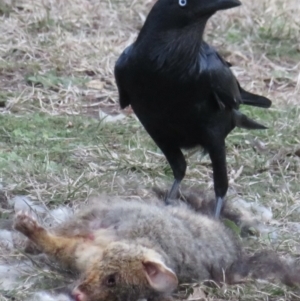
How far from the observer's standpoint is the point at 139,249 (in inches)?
131

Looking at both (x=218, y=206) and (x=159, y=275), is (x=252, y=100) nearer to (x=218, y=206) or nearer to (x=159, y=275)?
(x=218, y=206)

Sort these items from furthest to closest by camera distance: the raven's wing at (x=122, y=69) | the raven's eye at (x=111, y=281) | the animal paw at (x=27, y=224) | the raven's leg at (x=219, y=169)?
1. the raven's leg at (x=219, y=169)
2. the raven's wing at (x=122, y=69)
3. the animal paw at (x=27, y=224)
4. the raven's eye at (x=111, y=281)

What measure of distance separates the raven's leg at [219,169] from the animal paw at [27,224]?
3.89ft

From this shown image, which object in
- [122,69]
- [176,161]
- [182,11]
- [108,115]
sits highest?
[182,11]

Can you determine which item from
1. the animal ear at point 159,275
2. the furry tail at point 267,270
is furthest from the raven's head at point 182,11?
the animal ear at point 159,275

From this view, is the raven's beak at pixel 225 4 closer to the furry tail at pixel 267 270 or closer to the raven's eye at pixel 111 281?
the furry tail at pixel 267 270

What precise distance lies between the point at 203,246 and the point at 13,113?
265 cm

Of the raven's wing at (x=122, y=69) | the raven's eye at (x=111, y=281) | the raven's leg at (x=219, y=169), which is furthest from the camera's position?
the raven's leg at (x=219, y=169)

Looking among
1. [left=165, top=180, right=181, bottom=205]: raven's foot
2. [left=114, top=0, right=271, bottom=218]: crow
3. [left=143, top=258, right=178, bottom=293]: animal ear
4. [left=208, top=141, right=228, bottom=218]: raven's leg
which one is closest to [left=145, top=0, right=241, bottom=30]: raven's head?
[left=114, top=0, right=271, bottom=218]: crow

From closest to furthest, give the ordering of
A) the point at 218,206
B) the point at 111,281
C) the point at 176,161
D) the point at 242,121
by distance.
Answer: the point at 111,281 → the point at 218,206 → the point at 176,161 → the point at 242,121

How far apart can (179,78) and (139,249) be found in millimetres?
1085

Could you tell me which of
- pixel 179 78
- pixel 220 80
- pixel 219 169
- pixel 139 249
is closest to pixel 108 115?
pixel 219 169

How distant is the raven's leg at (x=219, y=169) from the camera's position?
442cm

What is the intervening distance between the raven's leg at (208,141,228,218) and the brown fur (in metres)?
0.60
